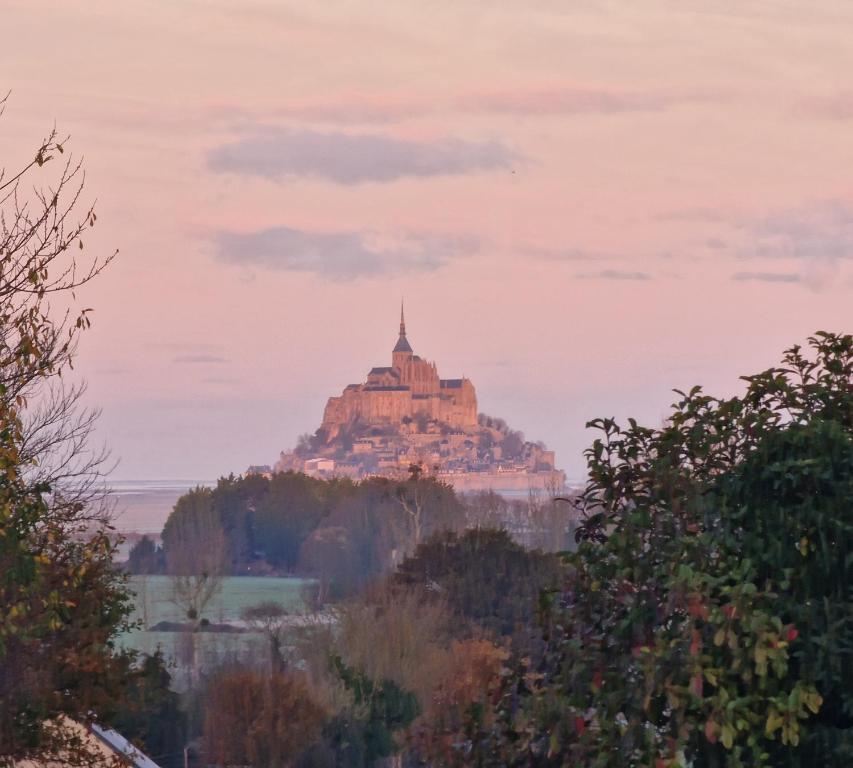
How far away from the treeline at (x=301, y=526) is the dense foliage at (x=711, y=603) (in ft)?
244

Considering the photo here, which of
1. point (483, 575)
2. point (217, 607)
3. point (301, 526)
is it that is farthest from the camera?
point (301, 526)

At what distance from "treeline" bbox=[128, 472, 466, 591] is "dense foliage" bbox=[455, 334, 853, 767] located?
74.3 metres

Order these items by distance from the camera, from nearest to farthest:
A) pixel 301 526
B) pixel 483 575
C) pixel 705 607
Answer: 1. pixel 705 607
2. pixel 483 575
3. pixel 301 526

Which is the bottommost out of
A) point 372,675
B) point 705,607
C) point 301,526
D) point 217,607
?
point 372,675

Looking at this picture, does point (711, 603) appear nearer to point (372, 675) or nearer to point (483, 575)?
point (372, 675)

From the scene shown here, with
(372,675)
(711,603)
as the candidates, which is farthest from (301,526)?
(711,603)

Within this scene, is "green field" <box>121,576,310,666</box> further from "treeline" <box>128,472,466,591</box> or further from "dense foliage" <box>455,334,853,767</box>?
"dense foliage" <box>455,334,853,767</box>

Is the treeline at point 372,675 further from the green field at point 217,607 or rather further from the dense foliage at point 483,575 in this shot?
the green field at point 217,607

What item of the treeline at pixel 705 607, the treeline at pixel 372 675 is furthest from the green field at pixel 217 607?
the treeline at pixel 705 607

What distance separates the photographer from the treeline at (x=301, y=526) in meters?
93.2

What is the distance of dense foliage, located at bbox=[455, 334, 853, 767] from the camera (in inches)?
283

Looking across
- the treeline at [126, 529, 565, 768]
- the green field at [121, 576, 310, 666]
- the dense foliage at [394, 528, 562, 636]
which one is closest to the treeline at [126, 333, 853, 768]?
the treeline at [126, 529, 565, 768]

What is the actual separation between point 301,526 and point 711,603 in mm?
116338

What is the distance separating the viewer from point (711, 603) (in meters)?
7.34
